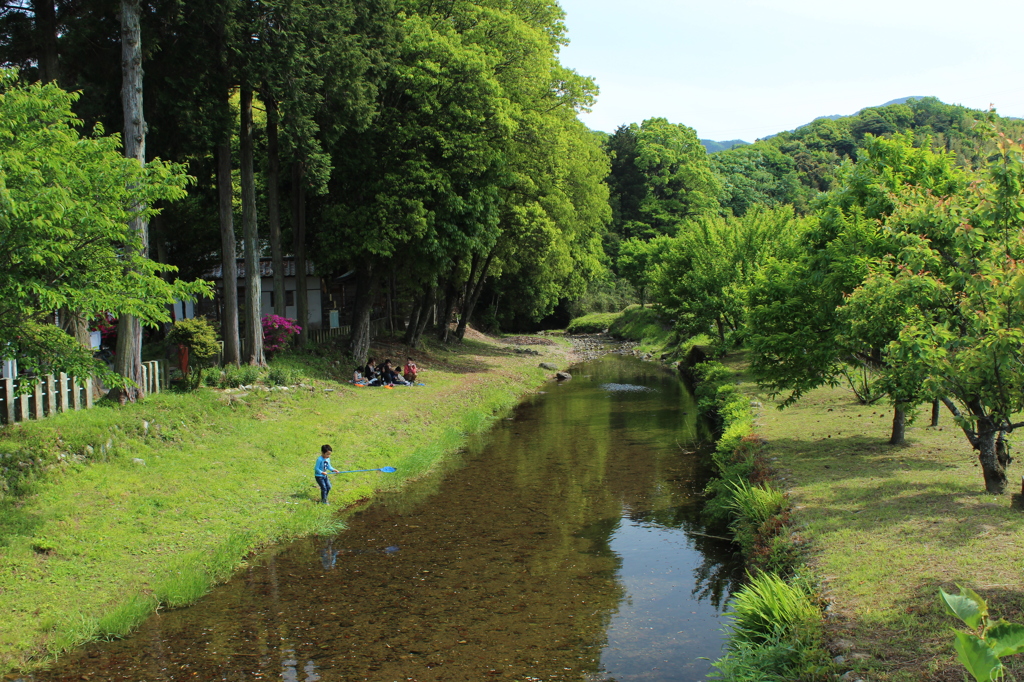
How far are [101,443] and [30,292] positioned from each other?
4075 millimetres

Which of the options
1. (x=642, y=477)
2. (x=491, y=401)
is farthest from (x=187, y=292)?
(x=491, y=401)

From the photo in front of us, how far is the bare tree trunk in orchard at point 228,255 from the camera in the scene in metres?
21.6

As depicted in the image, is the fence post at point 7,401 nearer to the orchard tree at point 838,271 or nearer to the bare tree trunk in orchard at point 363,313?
the orchard tree at point 838,271

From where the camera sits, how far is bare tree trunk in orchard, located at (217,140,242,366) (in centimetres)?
2164

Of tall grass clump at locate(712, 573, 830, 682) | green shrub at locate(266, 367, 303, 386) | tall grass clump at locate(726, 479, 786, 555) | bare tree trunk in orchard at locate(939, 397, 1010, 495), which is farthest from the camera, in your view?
green shrub at locate(266, 367, 303, 386)

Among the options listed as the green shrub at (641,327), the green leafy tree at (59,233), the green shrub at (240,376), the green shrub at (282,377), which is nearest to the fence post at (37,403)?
A: the green leafy tree at (59,233)

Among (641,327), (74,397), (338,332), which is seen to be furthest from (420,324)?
(641,327)

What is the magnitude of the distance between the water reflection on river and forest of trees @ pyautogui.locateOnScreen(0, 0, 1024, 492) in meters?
4.69

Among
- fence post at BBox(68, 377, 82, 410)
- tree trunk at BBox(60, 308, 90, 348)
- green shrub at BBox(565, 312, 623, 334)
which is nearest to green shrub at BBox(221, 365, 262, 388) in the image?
tree trunk at BBox(60, 308, 90, 348)

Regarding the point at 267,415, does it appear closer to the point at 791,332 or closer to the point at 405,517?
the point at 405,517

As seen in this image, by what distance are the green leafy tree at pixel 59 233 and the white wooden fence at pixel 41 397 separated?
0.92 m

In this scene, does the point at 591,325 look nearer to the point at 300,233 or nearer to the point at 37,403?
the point at 300,233

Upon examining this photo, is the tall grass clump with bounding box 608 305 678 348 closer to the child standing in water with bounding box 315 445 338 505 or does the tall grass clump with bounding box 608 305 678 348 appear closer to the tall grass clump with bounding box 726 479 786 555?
the tall grass clump with bounding box 726 479 786 555

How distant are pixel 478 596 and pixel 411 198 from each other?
752 inches
